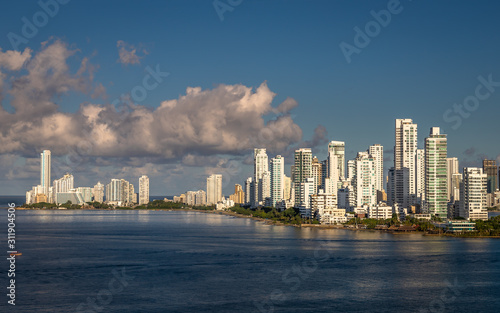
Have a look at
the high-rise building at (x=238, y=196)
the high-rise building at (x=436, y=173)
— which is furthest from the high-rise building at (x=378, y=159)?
the high-rise building at (x=238, y=196)

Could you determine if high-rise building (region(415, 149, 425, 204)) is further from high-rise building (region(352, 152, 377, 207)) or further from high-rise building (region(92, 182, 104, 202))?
high-rise building (region(92, 182, 104, 202))

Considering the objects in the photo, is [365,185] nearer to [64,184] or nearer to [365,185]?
[365,185]

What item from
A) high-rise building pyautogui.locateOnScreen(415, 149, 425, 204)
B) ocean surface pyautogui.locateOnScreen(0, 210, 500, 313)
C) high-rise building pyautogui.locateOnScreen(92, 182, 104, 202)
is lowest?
ocean surface pyautogui.locateOnScreen(0, 210, 500, 313)

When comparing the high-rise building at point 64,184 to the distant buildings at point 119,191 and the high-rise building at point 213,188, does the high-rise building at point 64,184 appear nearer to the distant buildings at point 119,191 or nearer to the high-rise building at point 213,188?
the distant buildings at point 119,191

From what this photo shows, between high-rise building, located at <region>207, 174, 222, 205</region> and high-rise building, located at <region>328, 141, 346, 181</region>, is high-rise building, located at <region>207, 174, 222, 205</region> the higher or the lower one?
the lower one

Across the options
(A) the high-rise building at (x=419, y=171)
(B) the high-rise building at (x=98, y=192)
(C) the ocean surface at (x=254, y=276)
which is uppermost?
(A) the high-rise building at (x=419, y=171)

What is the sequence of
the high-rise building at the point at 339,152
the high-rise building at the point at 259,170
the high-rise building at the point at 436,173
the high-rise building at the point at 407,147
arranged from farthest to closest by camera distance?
the high-rise building at the point at 259,170, the high-rise building at the point at 339,152, the high-rise building at the point at 407,147, the high-rise building at the point at 436,173

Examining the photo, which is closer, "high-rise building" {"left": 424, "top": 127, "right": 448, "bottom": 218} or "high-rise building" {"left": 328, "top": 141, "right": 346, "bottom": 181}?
"high-rise building" {"left": 424, "top": 127, "right": 448, "bottom": 218}

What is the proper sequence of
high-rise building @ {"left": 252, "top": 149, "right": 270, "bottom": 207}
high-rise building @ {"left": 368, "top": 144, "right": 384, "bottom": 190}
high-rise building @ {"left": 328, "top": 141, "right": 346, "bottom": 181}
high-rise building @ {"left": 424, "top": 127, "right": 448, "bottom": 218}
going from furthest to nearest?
1. high-rise building @ {"left": 252, "top": 149, "right": 270, "bottom": 207}
2. high-rise building @ {"left": 328, "top": 141, "right": 346, "bottom": 181}
3. high-rise building @ {"left": 368, "top": 144, "right": 384, "bottom": 190}
4. high-rise building @ {"left": 424, "top": 127, "right": 448, "bottom": 218}

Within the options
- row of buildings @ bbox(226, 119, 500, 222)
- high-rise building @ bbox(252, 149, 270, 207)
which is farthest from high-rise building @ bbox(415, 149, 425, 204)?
high-rise building @ bbox(252, 149, 270, 207)
